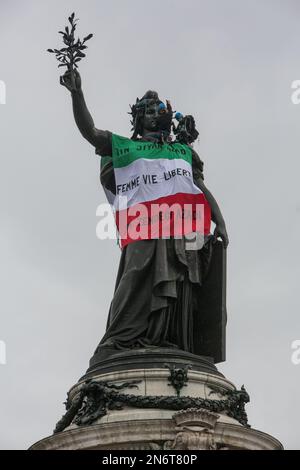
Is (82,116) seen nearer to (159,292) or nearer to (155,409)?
(159,292)

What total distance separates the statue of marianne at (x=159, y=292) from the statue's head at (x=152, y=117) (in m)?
0.86

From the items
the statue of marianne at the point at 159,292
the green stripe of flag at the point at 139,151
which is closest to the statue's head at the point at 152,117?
the green stripe of flag at the point at 139,151

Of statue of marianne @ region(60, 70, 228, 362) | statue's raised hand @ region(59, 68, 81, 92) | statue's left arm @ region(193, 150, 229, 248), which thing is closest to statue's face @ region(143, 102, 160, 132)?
statue of marianne @ region(60, 70, 228, 362)

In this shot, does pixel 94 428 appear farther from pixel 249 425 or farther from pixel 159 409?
pixel 249 425

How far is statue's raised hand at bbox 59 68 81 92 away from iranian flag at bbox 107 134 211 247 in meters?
1.95

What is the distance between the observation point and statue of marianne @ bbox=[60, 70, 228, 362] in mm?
20250

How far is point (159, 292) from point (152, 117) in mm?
4879

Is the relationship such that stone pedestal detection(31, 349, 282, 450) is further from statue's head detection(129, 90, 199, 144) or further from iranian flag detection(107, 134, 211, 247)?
statue's head detection(129, 90, 199, 144)

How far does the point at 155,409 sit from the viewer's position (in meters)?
18.0

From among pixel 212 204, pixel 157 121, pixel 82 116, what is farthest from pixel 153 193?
pixel 82 116

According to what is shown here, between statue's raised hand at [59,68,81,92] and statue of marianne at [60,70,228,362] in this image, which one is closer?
statue of marianne at [60,70,228,362]
